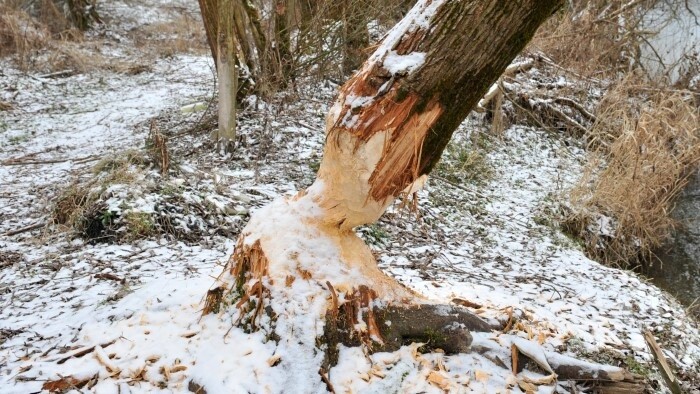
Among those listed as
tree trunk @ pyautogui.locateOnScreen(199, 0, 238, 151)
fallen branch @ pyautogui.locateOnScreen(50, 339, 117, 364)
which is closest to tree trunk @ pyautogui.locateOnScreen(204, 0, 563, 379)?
fallen branch @ pyautogui.locateOnScreen(50, 339, 117, 364)

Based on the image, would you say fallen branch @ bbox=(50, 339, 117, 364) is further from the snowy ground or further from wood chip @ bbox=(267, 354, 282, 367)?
wood chip @ bbox=(267, 354, 282, 367)

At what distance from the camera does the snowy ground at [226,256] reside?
206 centimetres

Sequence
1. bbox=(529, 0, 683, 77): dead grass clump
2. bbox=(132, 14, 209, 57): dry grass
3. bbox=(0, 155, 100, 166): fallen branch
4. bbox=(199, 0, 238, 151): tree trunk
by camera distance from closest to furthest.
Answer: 1. bbox=(199, 0, 238, 151): tree trunk
2. bbox=(0, 155, 100, 166): fallen branch
3. bbox=(529, 0, 683, 77): dead grass clump
4. bbox=(132, 14, 209, 57): dry grass

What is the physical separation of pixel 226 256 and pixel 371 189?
159 centimetres

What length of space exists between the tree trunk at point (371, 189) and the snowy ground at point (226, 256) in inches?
5.2

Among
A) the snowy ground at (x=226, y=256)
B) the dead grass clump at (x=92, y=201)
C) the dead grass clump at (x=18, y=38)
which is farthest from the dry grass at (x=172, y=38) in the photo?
the dead grass clump at (x=92, y=201)

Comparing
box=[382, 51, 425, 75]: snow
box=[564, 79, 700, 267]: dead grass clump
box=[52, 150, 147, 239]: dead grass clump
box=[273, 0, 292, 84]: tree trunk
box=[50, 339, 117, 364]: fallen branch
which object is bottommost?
box=[50, 339, 117, 364]: fallen branch

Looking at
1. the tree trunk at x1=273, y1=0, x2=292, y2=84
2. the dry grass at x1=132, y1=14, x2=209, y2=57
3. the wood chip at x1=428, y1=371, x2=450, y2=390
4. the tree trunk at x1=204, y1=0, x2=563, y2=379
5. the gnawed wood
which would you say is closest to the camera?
the tree trunk at x1=204, y1=0, x2=563, y2=379

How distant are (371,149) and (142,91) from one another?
7080 millimetres

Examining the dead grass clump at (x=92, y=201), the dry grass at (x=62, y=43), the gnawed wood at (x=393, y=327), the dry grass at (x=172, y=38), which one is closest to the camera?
the gnawed wood at (x=393, y=327)

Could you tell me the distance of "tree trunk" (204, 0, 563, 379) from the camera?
75.0 inches

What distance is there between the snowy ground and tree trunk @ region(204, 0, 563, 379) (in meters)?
0.13

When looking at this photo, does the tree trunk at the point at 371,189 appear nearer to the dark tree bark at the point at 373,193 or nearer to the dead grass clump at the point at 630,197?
the dark tree bark at the point at 373,193

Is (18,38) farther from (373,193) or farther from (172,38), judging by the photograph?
(373,193)
